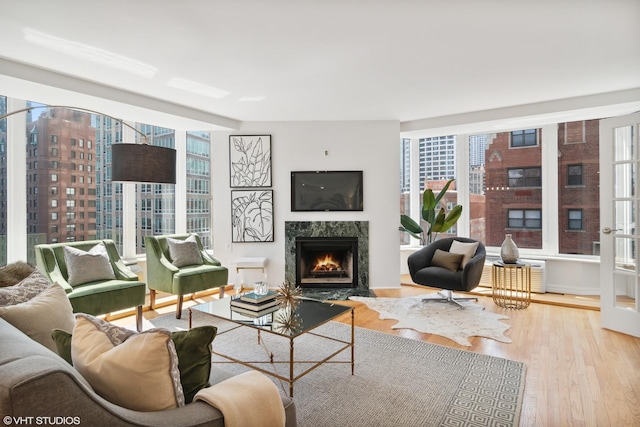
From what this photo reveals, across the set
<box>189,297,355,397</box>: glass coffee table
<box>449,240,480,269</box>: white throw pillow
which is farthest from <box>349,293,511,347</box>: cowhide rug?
<box>189,297,355,397</box>: glass coffee table

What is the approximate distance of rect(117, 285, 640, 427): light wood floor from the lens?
2.19 meters

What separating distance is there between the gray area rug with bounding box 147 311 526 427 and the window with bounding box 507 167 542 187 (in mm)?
3281

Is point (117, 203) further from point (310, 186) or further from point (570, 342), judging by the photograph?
point (570, 342)

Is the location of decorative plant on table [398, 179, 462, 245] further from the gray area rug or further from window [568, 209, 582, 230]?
→ the gray area rug

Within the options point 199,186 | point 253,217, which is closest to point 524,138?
point 253,217

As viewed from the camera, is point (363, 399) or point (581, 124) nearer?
point (363, 399)

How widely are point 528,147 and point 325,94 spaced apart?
3.25 m

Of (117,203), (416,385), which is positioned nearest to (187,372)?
(416,385)

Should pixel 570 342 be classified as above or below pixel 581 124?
below

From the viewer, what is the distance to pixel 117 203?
15.5ft

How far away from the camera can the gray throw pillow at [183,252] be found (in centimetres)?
441

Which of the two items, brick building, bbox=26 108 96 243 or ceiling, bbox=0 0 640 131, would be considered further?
brick building, bbox=26 108 96 243

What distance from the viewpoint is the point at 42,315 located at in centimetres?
166

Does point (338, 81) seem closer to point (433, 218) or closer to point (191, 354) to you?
point (433, 218)
